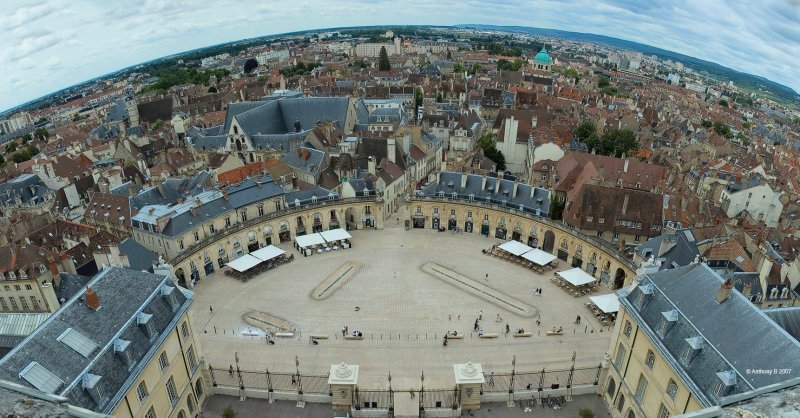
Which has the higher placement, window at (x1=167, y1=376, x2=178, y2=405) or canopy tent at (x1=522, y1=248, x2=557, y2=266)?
window at (x1=167, y1=376, x2=178, y2=405)

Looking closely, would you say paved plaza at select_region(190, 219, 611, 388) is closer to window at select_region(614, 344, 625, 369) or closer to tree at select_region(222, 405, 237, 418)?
window at select_region(614, 344, 625, 369)

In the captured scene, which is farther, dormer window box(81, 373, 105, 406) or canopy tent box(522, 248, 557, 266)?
canopy tent box(522, 248, 557, 266)

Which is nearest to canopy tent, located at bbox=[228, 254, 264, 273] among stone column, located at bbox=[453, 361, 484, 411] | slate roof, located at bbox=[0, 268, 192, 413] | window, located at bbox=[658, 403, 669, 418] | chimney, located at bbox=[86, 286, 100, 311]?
slate roof, located at bbox=[0, 268, 192, 413]

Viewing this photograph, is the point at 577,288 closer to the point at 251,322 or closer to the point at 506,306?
the point at 506,306

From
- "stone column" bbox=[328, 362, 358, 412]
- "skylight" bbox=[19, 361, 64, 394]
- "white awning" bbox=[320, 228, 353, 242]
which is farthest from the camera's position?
"white awning" bbox=[320, 228, 353, 242]

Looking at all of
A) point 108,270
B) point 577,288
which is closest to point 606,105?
point 577,288

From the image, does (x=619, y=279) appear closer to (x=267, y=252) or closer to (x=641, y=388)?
(x=641, y=388)

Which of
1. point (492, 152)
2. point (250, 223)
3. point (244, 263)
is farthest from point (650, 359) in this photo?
point (492, 152)
